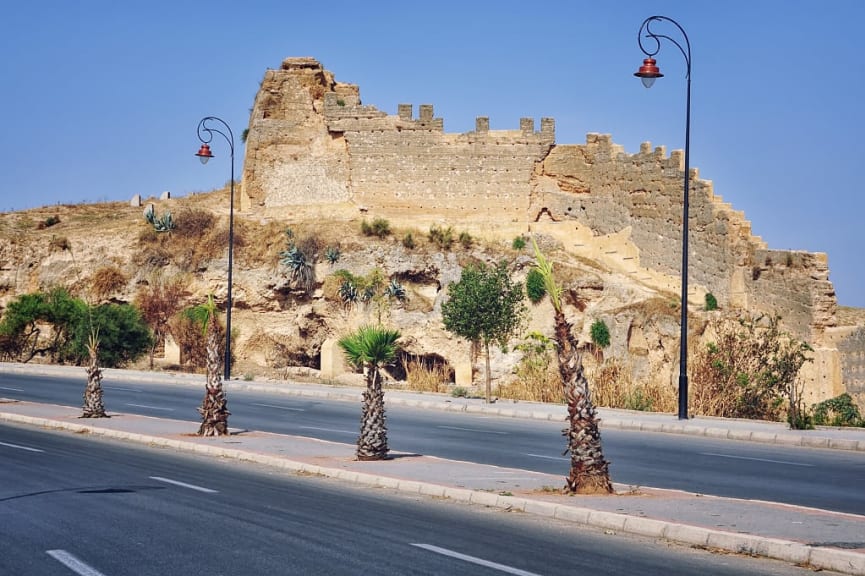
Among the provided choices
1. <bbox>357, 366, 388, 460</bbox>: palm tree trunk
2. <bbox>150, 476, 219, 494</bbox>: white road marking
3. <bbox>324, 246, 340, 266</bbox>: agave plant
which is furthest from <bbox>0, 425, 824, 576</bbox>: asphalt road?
<bbox>324, 246, 340, 266</bbox>: agave plant

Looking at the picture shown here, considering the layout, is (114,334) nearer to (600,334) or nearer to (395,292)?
(395,292)

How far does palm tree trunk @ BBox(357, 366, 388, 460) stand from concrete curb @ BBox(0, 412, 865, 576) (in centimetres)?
112

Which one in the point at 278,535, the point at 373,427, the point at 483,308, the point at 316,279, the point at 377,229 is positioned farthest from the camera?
the point at 377,229

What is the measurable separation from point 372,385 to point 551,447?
451cm

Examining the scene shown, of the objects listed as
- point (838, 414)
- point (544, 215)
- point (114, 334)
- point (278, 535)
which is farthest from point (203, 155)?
point (278, 535)

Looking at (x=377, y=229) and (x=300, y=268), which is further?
(x=377, y=229)

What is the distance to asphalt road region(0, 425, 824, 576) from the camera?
30.1 ft

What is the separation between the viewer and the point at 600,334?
145ft

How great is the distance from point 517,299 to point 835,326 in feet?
36.9

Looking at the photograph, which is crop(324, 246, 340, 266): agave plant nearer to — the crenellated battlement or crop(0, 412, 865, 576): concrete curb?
the crenellated battlement

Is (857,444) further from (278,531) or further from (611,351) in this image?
(611,351)

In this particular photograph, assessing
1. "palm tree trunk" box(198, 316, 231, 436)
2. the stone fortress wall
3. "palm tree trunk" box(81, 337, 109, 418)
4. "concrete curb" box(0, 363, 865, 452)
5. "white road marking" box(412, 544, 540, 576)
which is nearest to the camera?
"white road marking" box(412, 544, 540, 576)

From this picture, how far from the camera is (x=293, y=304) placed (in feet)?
163

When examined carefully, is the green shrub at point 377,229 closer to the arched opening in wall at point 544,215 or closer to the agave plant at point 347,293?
the agave plant at point 347,293
